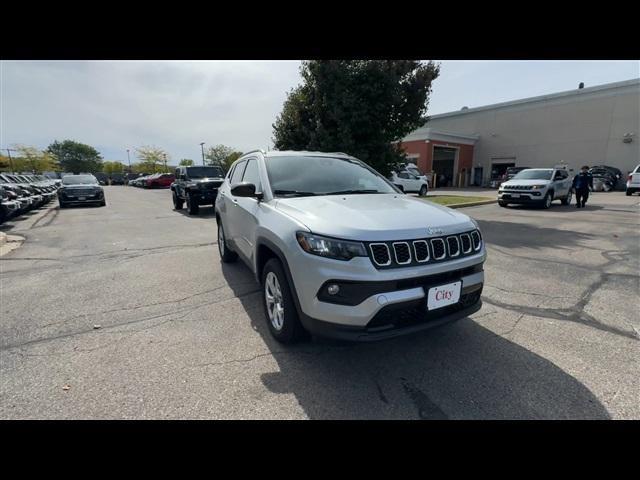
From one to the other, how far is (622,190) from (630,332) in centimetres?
3081

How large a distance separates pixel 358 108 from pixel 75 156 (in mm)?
102668

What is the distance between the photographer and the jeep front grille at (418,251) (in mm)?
2221

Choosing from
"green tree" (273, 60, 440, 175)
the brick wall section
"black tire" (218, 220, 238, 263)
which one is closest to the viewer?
"black tire" (218, 220, 238, 263)

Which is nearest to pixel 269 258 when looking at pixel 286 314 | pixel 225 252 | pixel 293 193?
pixel 286 314

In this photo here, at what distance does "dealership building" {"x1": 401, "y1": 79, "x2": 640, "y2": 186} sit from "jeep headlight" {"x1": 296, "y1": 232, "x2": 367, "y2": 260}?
93.1ft

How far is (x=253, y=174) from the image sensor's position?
3.98m

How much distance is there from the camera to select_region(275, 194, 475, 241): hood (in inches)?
89.5

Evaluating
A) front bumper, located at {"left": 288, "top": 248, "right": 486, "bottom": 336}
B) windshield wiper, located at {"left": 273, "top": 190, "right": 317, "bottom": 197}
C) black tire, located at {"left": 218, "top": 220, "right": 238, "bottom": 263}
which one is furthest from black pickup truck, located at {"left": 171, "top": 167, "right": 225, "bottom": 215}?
front bumper, located at {"left": 288, "top": 248, "right": 486, "bottom": 336}

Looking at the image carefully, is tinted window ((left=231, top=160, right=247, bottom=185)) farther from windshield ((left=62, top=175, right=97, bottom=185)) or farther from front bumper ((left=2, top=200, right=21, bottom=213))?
windshield ((left=62, top=175, right=97, bottom=185))

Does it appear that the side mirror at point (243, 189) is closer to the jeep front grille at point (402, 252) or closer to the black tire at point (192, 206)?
the jeep front grille at point (402, 252)

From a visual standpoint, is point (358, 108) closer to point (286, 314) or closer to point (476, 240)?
point (476, 240)

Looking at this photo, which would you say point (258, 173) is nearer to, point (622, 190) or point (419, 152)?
point (419, 152)

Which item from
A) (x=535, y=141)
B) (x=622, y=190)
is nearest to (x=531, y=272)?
(x=622, y=190)

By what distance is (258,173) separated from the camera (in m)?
3.74
